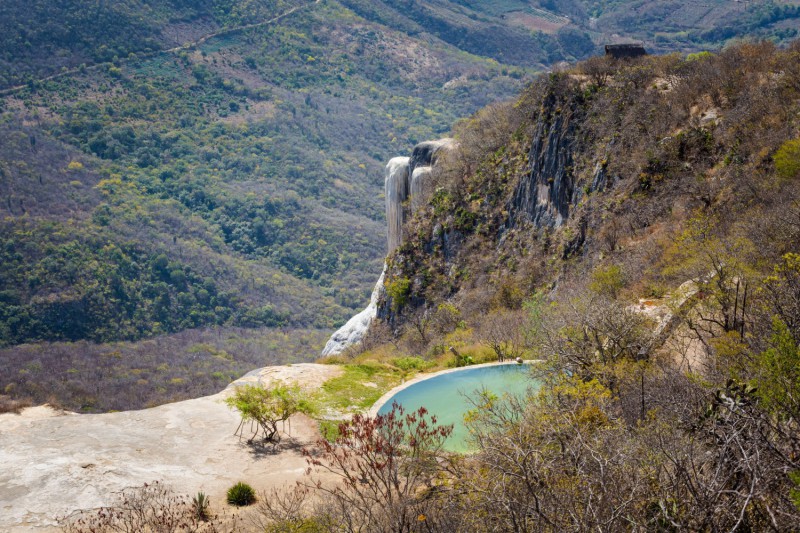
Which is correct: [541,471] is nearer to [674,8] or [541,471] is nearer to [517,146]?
[517,146]

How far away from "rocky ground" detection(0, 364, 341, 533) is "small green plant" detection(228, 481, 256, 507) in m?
0.18

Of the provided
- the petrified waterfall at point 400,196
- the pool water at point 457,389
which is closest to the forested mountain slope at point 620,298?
the pool water at point 457,389

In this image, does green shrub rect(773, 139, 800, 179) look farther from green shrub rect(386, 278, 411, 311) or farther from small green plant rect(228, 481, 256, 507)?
green shrub rect(386, 278, 411, 311)

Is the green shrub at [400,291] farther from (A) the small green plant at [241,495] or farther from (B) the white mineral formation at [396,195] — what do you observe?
(A) the small green plant at [241,495]

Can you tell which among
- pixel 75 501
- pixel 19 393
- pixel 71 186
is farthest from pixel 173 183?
pixel 75 501

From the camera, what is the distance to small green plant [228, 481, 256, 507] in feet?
27.9

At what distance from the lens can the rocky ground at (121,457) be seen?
8438 mm

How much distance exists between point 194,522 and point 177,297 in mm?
64144

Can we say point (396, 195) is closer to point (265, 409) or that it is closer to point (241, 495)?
point (265, 409)

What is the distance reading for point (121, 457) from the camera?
9688 millimetres

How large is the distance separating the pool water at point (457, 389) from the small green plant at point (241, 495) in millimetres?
3336

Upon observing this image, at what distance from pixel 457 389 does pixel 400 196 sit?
19998 millimetres

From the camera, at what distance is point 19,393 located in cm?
4044

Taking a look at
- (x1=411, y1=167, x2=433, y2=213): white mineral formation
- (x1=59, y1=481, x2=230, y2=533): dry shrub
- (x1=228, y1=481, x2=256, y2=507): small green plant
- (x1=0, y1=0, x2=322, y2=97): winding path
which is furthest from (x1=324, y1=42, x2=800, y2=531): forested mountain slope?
(x1=0, y1=0, x2=322, y2=97): winding path
